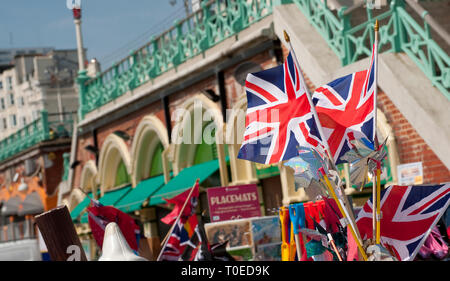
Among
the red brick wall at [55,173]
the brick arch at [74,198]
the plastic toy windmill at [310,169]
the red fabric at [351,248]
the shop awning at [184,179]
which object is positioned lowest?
the red fabric at [351,248]

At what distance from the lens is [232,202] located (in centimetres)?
1191

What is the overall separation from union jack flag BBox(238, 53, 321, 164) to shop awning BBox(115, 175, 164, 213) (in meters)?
13.6

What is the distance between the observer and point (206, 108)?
16.0 metres

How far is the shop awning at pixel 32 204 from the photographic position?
97.7 feet

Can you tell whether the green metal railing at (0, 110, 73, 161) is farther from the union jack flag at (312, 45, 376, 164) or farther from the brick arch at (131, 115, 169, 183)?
the union jack flag at (312, 45, 376, 164)

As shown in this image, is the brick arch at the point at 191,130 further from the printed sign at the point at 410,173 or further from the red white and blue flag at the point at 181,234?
the red white and blue flag at the point at 181,234

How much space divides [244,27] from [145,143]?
6.43 metres

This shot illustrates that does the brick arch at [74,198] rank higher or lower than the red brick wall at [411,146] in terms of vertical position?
higher

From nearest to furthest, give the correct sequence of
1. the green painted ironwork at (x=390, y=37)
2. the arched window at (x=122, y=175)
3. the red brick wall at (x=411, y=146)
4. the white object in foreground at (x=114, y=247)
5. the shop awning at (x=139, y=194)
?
the white object in foreground at (x=114, y=247) → the green painted ironwork at (x=390, y=37) → the red brick wall at (x=411, y=146) → the shop awning at (x=139, y=194) → the arched window at (x=122, y=175)

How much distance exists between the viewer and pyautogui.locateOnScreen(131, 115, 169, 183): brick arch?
18895mm

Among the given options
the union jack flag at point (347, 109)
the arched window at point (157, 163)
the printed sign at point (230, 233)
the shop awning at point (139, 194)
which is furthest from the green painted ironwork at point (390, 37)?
the arched window at point (157, 163)

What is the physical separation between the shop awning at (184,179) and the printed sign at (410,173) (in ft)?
19.9
